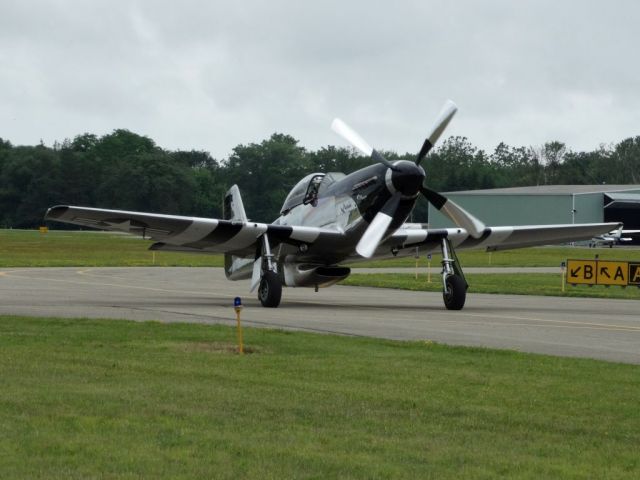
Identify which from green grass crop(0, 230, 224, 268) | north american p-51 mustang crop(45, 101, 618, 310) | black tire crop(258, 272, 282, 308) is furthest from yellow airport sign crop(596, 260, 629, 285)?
green grass crop(0, 230, 224, 268)

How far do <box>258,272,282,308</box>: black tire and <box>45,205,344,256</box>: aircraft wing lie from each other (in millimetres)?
1127

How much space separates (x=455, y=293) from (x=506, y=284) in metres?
13.9

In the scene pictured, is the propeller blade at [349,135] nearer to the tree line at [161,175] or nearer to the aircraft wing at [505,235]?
the aircraft wing at [505,235]

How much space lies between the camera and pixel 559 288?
3766cm

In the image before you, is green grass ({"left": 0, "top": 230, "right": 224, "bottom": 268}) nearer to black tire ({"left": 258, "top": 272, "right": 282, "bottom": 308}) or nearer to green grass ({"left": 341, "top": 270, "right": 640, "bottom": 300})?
green grass ({"left": 341, "top": 270, "right": 640, "bottom": 300})

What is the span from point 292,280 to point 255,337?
36.3ft

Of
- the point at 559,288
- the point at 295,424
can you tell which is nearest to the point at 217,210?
the point at 559,288

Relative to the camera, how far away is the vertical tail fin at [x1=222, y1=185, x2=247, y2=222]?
103ft

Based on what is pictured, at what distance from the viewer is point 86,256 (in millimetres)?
70125

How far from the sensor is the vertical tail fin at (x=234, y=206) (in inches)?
1240

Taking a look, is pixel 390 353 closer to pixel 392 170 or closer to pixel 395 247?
pixel 392 170

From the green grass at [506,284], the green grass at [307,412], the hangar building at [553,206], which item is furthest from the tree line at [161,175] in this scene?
the green grass at [307,412]

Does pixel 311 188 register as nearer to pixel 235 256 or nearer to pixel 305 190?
pixel 305 190

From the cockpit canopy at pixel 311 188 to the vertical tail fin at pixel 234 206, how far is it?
2.10m
